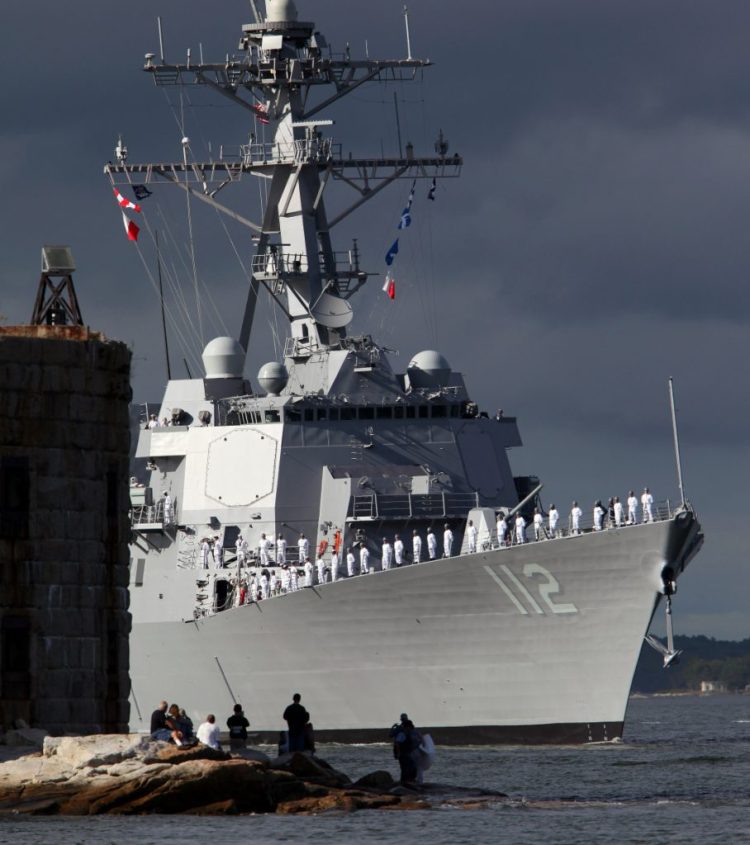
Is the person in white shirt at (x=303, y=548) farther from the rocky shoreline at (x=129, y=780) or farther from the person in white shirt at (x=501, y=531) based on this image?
the rocky shoreline at (x=129, y=780)

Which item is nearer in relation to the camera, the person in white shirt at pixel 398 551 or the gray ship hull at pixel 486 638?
the gray ship hull at pixel 486 638

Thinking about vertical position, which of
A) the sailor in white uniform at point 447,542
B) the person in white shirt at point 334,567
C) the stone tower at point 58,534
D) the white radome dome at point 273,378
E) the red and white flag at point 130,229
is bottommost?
the stone tower at point 58,534

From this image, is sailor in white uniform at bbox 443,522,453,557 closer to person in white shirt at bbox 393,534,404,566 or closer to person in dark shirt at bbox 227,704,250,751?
person in white shirt at bbox 393,534,404,566

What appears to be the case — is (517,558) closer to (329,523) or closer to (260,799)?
(329,523)

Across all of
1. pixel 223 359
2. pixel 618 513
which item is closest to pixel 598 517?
pixel 618 513

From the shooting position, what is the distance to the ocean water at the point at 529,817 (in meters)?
22.8

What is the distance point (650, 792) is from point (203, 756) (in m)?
7.28

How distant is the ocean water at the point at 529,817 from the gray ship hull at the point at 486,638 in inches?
63.9

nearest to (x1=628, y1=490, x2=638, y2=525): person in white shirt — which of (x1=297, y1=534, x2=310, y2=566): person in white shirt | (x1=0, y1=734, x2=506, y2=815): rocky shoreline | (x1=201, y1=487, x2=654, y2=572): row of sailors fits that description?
(x1=201, y1=487, x2=654, y2=572): row of sailors

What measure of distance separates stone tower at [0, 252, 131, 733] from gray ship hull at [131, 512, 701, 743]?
11907 millimetres

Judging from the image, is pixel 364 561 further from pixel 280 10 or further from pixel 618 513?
pixel 280 10

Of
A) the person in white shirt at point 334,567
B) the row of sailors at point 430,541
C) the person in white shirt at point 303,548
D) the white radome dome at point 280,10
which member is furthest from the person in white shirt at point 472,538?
the white radome dome at point 280,10

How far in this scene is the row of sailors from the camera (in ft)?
119

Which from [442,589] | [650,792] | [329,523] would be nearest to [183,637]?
[329,523]
